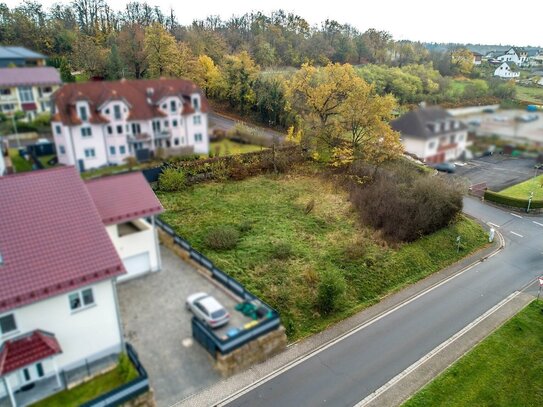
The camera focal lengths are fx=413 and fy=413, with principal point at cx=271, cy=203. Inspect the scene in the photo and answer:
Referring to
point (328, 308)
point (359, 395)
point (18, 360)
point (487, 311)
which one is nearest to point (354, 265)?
point (328, 308)

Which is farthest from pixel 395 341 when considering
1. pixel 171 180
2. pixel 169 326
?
pixel 171 180

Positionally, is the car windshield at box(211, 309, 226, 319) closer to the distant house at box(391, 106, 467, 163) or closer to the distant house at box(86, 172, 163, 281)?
the distant house at box(86, 172, 163, 281)

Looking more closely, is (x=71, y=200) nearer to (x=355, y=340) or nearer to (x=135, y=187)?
(x=135, y=187)

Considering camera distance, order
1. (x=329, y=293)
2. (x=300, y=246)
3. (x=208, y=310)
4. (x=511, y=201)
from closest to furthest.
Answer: (x=208, y=310), (x=329, y=293), (x=300, y=246), (x=511, y=201)

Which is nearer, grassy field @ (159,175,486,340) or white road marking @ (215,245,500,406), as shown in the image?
white road marking @ (215,245,500,406)

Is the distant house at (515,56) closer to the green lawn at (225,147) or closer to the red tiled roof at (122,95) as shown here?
the green lawn at (225,147)

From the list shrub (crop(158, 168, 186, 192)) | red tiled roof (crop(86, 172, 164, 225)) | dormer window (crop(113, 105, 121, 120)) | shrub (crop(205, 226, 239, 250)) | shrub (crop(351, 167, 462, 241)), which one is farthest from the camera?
shrub (crop(351, 167, 462, 241))

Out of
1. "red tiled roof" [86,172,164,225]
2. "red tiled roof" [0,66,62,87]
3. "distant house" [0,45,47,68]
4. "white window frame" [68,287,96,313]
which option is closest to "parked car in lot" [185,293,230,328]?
"red tiled roof" [86,172,164,225]

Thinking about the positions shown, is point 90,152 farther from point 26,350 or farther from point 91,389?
point 91,389
